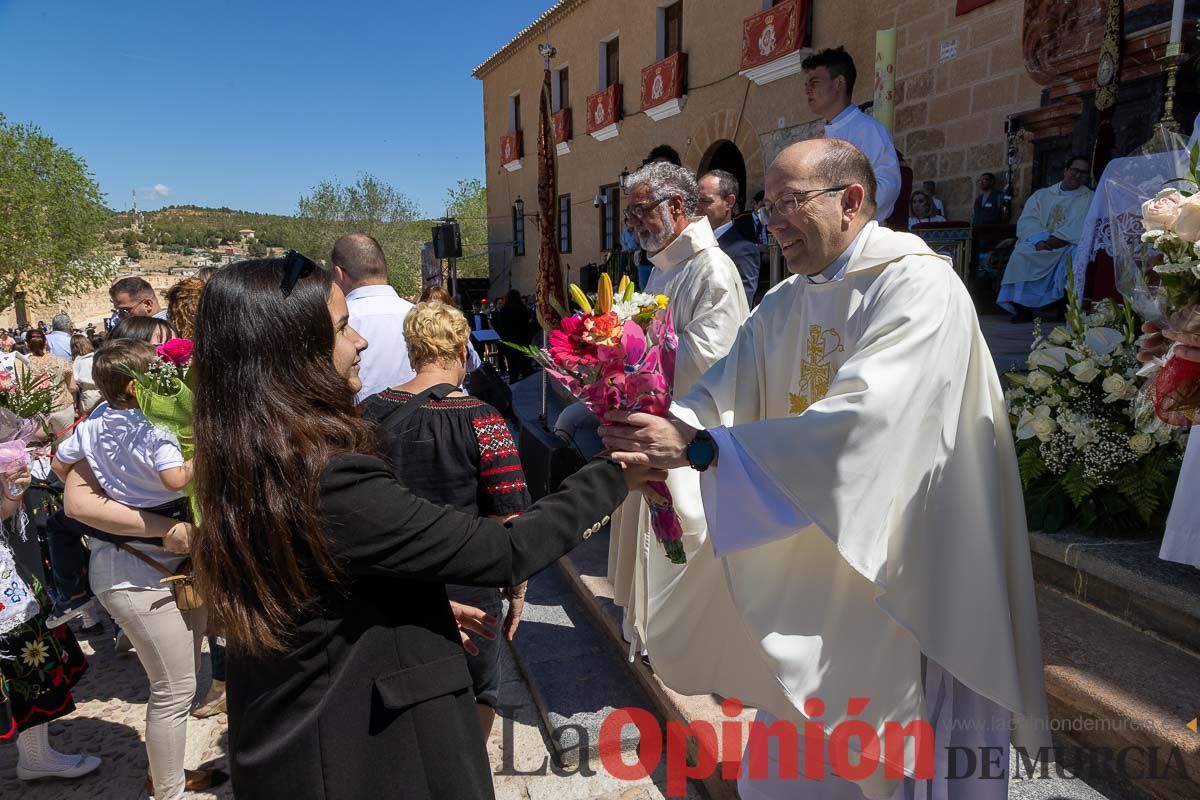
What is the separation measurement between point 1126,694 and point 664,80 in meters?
14.4

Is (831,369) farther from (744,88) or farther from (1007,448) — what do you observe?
(744,88)

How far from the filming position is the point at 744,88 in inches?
498

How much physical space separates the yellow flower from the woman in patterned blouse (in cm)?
166

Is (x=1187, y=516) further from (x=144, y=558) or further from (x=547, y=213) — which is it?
(x=547, y=213)

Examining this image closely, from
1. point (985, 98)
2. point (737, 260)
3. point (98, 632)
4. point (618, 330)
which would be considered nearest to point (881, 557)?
point (618, 330)

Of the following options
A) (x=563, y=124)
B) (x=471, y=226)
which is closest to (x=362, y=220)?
(x=471, y=226)

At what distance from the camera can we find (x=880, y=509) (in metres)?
1.71

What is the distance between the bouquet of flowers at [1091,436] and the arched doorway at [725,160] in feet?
35.8

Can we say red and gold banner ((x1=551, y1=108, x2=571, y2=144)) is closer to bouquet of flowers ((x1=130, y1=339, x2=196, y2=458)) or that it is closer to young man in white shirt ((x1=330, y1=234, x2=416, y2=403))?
young man in white shirt ((x1=330, y1=234, x2=416, y2=403))

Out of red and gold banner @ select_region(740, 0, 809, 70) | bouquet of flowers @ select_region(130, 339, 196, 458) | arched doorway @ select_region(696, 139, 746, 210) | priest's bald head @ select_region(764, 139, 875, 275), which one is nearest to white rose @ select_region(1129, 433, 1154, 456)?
priest's bald head @ select_region(764, 139, 875, 275)

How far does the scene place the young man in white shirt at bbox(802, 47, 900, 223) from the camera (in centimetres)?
399

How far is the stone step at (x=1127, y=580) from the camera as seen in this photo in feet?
7.80

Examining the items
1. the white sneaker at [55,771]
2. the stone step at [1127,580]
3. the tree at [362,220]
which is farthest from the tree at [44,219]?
the stone step at [1127,580]

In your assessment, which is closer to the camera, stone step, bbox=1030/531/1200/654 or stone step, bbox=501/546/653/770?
stone step, bbox=1030/531/1200/654
